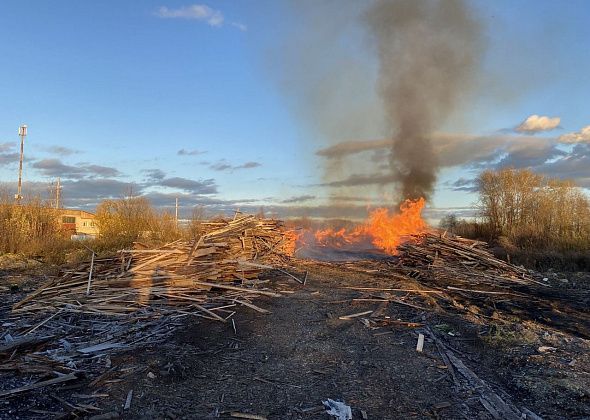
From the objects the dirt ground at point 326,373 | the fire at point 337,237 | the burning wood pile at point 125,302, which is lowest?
the dirt ground at point 326,373

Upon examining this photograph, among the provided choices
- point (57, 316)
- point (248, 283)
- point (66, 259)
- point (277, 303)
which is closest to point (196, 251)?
point (248, 283)

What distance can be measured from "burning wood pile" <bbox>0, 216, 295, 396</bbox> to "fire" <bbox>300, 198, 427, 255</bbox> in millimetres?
10552

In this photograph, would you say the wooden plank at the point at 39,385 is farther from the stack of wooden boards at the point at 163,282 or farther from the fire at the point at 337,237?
the fire at the point at 337,237

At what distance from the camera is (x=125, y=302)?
9.45m

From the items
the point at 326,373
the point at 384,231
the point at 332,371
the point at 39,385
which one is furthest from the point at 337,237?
the point at 39,385

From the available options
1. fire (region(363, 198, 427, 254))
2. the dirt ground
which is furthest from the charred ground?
fire (region(363, 198, 427, 254))

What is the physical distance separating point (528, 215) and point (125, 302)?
32320mm

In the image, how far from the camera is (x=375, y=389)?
17.9 ft

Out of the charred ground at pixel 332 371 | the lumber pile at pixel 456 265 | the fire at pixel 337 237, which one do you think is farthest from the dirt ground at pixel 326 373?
the fire at pixel 337 237

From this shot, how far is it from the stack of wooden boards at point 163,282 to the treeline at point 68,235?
7980 millimetres

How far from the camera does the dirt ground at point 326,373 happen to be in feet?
15.9

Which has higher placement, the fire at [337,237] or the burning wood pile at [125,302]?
the fire at [337,237]

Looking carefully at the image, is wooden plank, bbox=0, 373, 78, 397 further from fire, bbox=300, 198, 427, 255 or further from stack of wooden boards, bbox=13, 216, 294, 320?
fire, bbox=300, 198, 427, 255

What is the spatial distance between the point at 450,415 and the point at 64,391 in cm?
453
